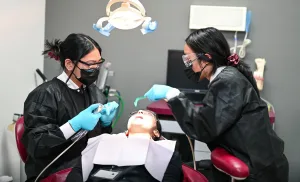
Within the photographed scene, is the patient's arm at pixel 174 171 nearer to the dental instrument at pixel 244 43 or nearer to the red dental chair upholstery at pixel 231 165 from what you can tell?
the red dental chair upholstery at pixel 231 165

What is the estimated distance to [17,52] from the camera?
2.22 meters

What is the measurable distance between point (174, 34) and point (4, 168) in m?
1.85

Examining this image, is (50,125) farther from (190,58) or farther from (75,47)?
(190,58)

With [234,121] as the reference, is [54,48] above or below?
above

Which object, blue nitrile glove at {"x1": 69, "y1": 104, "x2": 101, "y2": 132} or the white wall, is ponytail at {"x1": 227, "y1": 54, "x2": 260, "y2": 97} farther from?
the white wall

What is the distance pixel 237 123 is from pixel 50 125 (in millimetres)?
916

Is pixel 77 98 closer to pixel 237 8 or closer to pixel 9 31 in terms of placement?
pixel 9 31

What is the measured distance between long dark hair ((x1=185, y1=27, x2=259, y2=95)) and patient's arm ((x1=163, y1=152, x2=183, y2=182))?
52 cm

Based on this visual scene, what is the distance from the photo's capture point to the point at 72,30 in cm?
327

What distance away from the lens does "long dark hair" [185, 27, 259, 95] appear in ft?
5.30

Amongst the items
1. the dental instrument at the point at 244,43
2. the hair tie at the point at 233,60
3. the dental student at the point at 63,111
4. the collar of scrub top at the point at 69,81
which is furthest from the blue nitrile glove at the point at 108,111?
the dental instrument at the point at 244,43

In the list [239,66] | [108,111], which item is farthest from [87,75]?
[239,66]

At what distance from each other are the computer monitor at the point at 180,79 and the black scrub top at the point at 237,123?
1.27m

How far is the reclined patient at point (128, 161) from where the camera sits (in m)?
1.48
